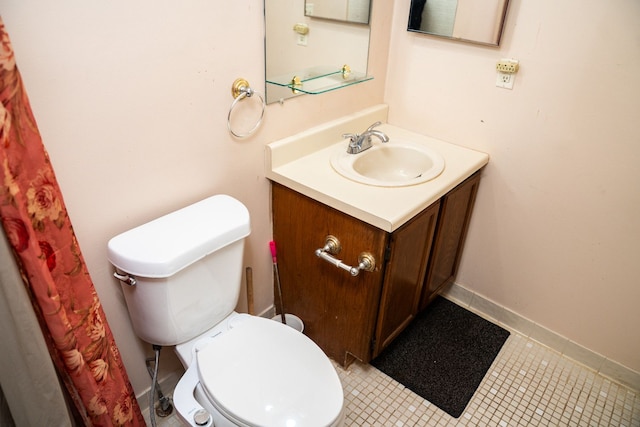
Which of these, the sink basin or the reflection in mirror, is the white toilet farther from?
the reflection in mirror

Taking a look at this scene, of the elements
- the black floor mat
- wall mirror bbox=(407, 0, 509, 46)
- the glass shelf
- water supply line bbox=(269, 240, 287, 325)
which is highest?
wall mirror bbox=(407, 0, 509, 46)

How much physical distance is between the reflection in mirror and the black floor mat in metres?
1.35

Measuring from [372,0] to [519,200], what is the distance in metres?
1.00

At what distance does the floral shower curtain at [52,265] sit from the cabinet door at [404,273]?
2.83 feet

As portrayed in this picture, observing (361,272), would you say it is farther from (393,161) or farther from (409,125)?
(409,125)

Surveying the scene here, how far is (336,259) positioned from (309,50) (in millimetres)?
782

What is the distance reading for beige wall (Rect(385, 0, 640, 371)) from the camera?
4.77ft

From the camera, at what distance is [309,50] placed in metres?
1.63

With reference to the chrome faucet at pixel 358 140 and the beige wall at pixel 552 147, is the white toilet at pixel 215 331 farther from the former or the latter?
the beige wall at pixel 552 147

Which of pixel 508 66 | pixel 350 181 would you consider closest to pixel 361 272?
pixel 350 181

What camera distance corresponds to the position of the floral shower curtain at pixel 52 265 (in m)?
0.82

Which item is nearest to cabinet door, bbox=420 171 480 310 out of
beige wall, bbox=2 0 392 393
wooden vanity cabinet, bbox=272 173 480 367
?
wooden vanity cabinet, bbox=272 173 480 367

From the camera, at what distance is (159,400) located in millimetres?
1604

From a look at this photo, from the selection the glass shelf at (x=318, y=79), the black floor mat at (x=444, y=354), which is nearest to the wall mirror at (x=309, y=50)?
the glass shelf at (x=318, y=79)
